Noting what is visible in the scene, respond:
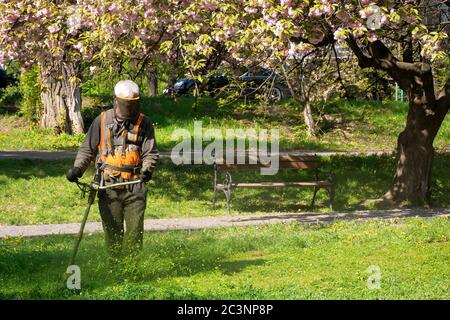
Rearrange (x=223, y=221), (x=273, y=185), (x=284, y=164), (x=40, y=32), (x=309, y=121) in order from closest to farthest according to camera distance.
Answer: (x=223, y=221) → (x=40, y=32) → (x=273, y=185) → (x=284, y=164) → (x=309, y=121)

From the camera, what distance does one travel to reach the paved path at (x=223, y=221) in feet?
46.5

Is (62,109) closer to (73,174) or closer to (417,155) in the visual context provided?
(417,155)

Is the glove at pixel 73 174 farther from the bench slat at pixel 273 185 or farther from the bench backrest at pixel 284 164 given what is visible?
the bench backrest at pixel 284 164

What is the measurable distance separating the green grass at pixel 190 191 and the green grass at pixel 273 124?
3.62 m

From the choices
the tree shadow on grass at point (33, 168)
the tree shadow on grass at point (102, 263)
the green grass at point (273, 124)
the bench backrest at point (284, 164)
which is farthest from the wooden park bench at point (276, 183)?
the green grass at point (273, 124)

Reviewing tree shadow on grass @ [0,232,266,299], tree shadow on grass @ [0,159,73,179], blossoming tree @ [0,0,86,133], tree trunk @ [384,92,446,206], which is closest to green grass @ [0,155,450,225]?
tree shadow on grass @ [0,159,73,179]

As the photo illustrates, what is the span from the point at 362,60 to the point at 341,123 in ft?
36.3

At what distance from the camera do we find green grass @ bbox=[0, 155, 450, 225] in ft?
55.0

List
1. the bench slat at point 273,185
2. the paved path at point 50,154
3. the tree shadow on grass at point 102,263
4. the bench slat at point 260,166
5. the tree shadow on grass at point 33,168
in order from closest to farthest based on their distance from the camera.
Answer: the tree shadow on grass at point 102,263 < the bench slat at point 273,185 < the bench slat at point 260,166 < the tree shadow on grass at point 33,168 < the paved path at point 50,154

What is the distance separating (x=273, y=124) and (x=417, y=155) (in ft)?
33.5


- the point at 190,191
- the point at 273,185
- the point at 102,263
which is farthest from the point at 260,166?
the point at 102,263

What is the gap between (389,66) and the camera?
1691 cm

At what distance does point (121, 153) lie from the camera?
949 centimetres

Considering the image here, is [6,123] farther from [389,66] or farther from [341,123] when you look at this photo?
[389,66]
